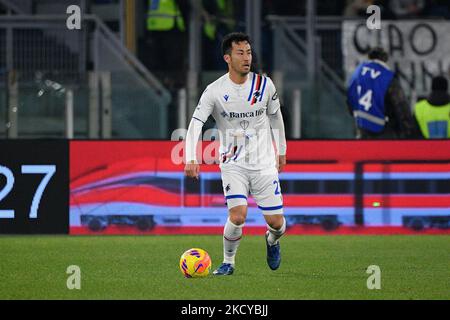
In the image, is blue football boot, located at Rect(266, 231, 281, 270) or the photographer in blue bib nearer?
blue football boot, located at Rect(266, 231, 281, 270)

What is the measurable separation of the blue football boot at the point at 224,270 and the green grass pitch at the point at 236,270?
0.09 metres

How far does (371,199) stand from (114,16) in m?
6.72

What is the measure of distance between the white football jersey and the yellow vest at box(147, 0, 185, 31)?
8659mm

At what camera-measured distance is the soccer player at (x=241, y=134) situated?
468 inches

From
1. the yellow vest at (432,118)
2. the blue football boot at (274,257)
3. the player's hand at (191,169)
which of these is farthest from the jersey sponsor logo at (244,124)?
the yellow vest at (432,118)

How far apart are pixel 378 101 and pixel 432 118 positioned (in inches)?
51.7

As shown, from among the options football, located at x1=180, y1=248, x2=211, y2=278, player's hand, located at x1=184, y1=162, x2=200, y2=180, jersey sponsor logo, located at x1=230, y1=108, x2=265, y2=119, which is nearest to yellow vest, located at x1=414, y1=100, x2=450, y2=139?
jersey sponsor logo, located at x1=230, y1=108, x2=265, y2=119

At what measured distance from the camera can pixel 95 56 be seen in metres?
19.7

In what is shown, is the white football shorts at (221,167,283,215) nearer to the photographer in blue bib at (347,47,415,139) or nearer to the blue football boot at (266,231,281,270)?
the blue football boot at (266,231,281,270)

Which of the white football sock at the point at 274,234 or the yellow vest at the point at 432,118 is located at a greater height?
the yellow vest at the point at 432,118

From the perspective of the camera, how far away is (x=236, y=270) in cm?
1238

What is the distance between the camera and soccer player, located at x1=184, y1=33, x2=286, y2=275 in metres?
11.9

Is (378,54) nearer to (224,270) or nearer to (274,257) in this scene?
(274,257)

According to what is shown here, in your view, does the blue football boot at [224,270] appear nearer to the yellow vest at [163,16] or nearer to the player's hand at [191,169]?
the player's hand at [191,169]
